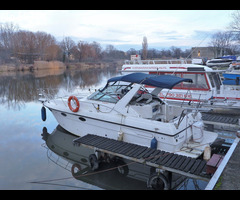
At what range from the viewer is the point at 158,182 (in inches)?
226

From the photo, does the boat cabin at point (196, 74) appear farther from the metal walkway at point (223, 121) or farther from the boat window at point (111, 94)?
the boat window at point (111, 94)

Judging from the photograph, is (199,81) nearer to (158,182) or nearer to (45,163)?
(158,182)

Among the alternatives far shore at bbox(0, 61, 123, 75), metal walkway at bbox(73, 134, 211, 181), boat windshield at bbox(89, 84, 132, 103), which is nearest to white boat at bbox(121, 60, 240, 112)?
boat windshield at bbox(89, 84, 132, 103)

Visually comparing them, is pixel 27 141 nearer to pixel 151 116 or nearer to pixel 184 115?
pixel 151 116

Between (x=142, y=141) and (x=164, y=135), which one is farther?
(x=142, y=141)

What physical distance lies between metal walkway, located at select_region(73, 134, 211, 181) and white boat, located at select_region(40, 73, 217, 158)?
0.60 metres

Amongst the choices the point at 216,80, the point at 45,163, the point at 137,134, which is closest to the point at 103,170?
the point at 137,134

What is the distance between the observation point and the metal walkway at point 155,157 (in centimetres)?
521

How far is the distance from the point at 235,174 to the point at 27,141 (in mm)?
7840

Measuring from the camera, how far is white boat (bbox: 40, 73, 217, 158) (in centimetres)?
681

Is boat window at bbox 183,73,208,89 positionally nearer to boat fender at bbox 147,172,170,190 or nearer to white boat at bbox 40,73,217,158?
white boat at bbox 40,73,217,158

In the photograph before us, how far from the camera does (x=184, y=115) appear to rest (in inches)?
279

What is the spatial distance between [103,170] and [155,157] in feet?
6.33
